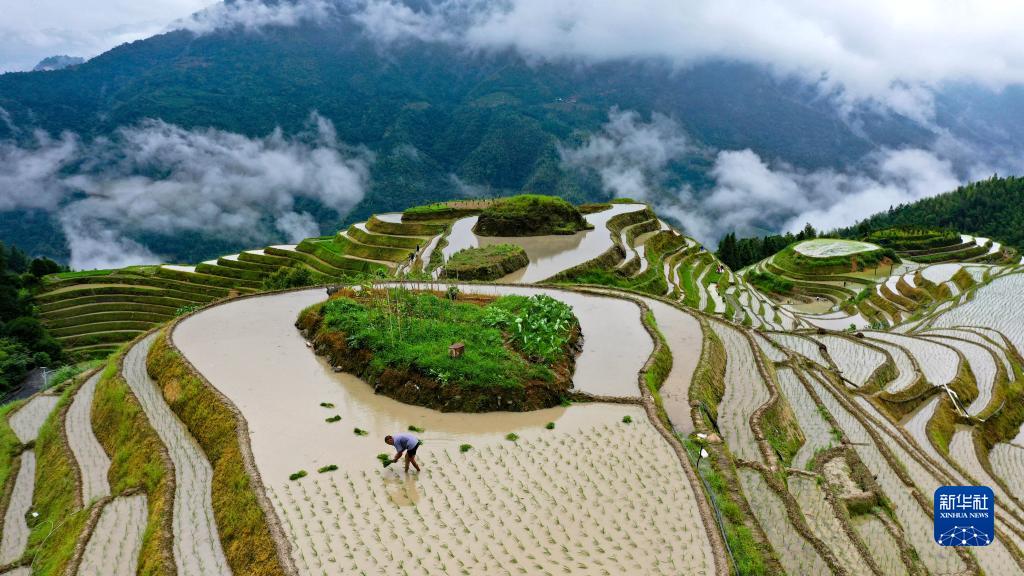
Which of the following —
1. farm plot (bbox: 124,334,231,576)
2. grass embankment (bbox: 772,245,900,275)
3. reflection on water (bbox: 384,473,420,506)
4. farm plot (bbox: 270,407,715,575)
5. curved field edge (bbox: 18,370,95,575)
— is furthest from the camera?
grass embankment (bbox: 772,245,900,275)

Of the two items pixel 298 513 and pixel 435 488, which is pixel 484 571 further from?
pixel 298 513

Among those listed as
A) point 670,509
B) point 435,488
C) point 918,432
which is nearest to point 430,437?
point 435,488

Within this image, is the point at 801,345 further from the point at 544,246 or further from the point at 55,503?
the point at 55,503

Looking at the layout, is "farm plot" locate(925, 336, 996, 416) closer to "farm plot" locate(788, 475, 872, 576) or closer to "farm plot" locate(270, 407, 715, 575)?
"farm plot" locate(788, 475, 872, 576)

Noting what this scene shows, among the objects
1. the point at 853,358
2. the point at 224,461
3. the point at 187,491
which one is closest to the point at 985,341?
the point at 853,358

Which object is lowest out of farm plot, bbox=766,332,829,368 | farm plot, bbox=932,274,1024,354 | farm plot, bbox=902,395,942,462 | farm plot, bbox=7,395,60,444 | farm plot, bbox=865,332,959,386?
farm plot, bbox=7,395,60,444

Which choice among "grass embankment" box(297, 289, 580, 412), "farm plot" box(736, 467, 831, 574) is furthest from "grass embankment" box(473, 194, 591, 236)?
"farm plot" box(736, 467, 831, 574)
